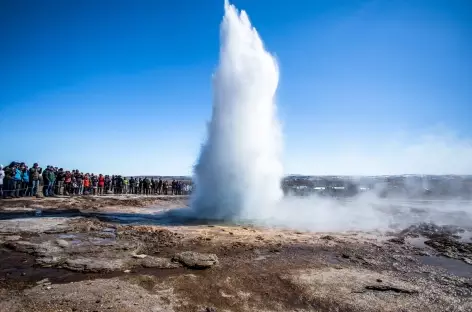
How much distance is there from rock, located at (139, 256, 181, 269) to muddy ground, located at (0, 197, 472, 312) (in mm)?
22

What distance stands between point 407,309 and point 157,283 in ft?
14.1

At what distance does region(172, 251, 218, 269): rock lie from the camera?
20.9 feet

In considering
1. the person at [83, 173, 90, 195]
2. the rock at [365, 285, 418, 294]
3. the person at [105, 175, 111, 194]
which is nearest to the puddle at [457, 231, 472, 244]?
the rock at [365, 285, 418, 294]

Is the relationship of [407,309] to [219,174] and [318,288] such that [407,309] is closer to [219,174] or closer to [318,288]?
[318,288]

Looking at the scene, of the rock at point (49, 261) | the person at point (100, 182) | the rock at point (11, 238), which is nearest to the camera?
the rock at point (49, 261)

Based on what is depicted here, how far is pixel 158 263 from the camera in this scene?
6.45 metres

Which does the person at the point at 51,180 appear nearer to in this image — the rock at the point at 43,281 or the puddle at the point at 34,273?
the puddle at the point at 34,273

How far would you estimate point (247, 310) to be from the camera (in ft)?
14.9

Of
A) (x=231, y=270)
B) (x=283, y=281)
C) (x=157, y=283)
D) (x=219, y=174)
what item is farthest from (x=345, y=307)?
(x=219, y=174)

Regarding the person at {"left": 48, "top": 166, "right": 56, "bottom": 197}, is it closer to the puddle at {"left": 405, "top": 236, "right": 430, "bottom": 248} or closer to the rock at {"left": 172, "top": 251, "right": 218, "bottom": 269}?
the rock at {"left": 172, "top": 251, "right": 218, "bottom": 269}

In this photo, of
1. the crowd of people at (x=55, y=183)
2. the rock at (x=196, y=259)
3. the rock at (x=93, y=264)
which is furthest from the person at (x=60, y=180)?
the rock at (x=196, y=259)

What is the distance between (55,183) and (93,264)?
1854 centimetres

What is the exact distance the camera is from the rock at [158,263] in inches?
247

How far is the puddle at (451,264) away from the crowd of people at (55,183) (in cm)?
2031
